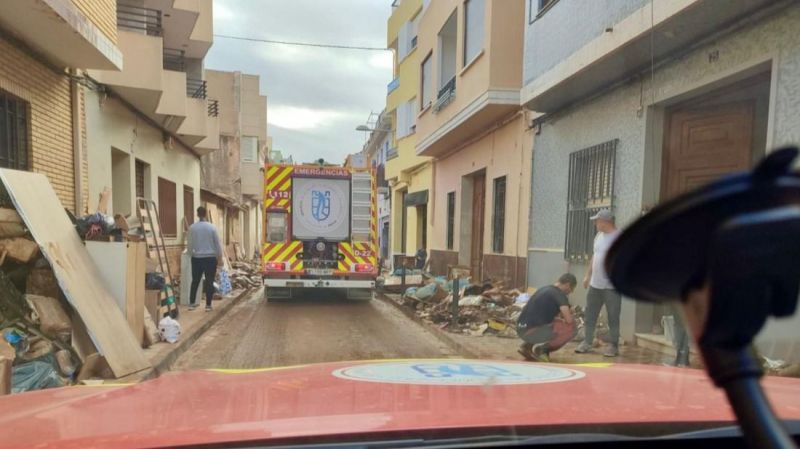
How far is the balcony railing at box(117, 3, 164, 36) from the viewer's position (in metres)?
10.5

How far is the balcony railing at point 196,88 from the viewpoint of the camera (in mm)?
14195

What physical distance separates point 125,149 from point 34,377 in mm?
6716

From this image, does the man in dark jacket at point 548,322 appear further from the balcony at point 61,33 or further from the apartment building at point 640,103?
the balcony at point 61,33

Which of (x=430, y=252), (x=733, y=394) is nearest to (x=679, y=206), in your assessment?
(x=733, y=394)

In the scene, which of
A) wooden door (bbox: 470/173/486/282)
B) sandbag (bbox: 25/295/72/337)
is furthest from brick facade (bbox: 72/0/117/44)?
wooden door (bbox: 470/173/486/282)

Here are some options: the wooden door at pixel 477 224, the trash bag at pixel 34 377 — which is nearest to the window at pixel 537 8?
the wooden door at pixel 477 224

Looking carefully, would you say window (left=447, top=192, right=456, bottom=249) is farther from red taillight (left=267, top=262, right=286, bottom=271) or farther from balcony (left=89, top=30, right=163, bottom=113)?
balcony (left=89, top=30, right=163, bottom=113)

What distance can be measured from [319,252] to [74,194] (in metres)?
4.97

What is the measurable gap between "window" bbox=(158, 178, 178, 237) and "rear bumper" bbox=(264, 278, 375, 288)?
3.63m

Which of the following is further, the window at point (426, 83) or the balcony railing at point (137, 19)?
the window at point (426, 83)

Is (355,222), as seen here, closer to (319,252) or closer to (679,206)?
(319,252)

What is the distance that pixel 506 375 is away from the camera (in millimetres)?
2176

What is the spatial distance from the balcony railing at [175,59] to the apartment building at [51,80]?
722 centimetres

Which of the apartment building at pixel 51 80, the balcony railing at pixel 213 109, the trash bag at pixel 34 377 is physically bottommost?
the trash bag at pixel 34 377
